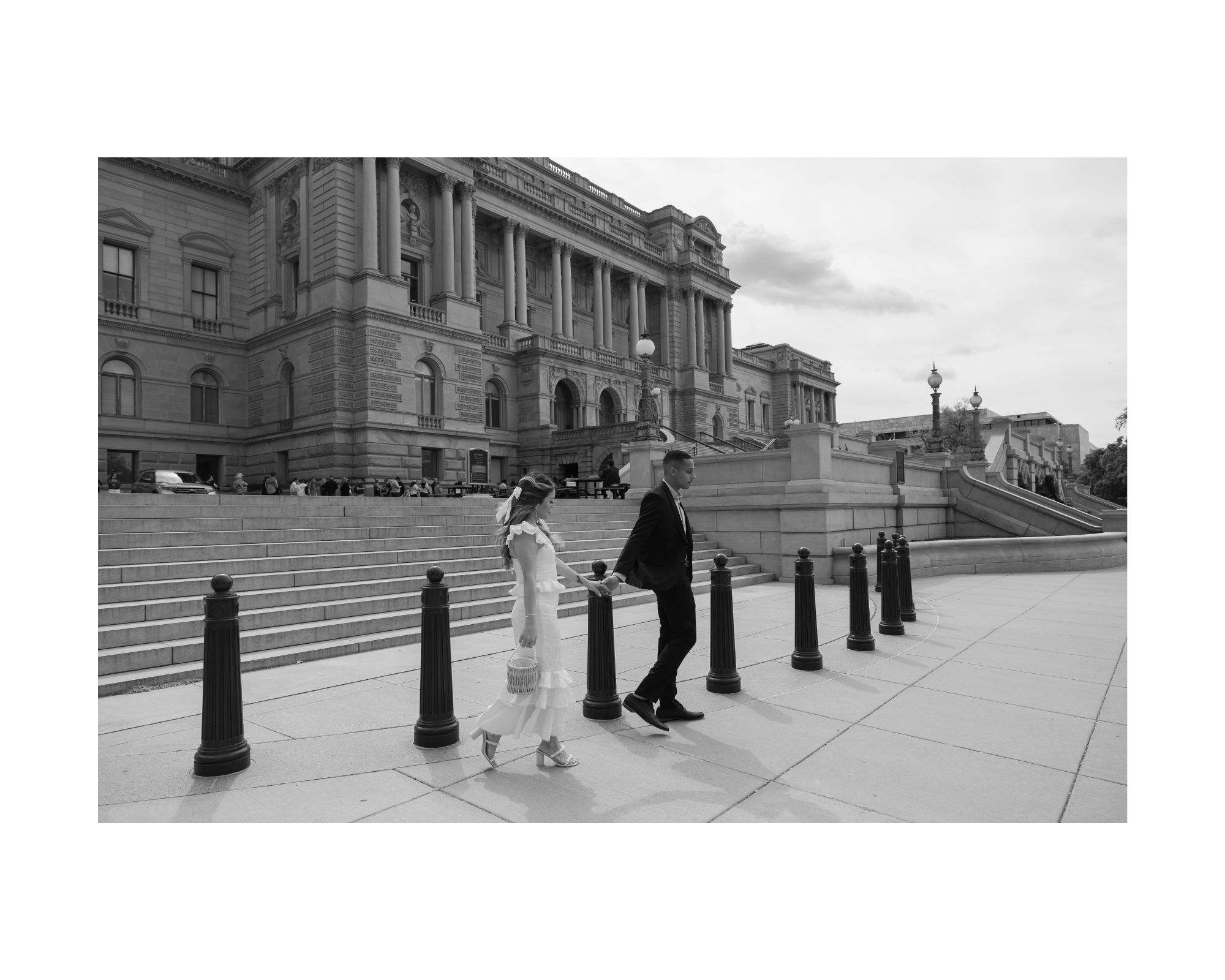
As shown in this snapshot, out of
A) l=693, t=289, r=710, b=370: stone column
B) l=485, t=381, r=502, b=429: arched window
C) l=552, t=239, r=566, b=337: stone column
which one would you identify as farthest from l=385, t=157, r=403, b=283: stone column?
l=693, t=289, r=710, b=370: stone column

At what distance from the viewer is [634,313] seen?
54.2 m

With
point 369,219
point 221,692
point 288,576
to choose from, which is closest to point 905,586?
point 288,576

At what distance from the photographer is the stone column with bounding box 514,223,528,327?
149 feet

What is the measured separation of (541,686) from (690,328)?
Result: 5640 cm

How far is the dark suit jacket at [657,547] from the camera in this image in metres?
5.51

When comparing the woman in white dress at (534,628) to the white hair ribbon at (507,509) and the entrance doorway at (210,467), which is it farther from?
the entrance doorway at (210,467)

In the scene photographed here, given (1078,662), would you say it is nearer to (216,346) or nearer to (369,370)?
(369,370)

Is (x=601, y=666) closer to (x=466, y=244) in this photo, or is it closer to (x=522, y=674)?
(x=522, y=674)

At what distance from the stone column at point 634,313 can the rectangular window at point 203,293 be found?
2654 cm

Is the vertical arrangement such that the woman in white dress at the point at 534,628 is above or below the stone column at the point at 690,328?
below

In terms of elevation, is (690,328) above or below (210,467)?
above

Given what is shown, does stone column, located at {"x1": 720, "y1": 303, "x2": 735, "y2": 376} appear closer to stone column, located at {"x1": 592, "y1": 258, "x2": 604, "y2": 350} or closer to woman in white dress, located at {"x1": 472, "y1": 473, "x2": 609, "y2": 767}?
stone column, located at {"x1": 592, "y1": 258, "x2": 604, "y2": 350}

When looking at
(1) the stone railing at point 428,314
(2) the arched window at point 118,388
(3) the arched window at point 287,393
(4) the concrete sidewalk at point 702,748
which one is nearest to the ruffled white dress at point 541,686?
(4) the concrete sidewalk at point 702,748

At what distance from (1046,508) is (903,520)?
17.0 feet
